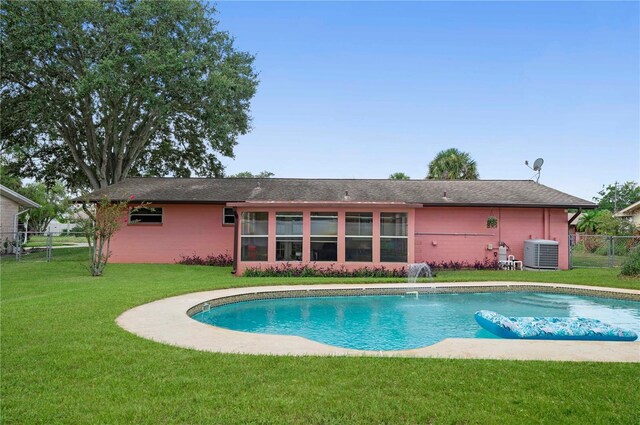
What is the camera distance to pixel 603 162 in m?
22.2

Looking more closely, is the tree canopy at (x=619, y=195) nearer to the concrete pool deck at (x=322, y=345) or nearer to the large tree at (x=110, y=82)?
the large tree at (x=110, y=82)

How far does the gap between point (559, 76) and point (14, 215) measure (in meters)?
27.2

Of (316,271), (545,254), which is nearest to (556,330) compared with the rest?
(316,271)

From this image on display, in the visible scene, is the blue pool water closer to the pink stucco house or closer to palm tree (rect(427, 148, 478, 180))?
the pink stucco house

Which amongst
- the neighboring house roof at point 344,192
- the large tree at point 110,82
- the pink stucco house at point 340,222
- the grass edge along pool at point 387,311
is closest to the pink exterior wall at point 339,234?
the pink stucco house at point 340,222

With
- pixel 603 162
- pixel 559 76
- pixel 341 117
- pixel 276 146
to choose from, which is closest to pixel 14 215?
pixel 276 146

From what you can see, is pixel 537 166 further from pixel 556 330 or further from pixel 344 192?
pixel 556 330

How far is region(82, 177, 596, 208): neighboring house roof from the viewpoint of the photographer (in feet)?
54.6

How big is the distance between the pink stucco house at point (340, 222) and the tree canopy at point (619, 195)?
3736 cm

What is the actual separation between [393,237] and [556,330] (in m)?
8.04

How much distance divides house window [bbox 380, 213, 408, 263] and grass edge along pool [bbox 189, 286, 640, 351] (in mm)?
2759

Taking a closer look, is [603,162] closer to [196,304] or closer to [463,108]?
[463,108]

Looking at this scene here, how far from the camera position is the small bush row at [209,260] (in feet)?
56.5

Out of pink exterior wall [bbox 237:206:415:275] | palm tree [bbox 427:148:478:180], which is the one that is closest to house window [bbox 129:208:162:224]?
pink exterior wall [bbox 237:206:415:275]
